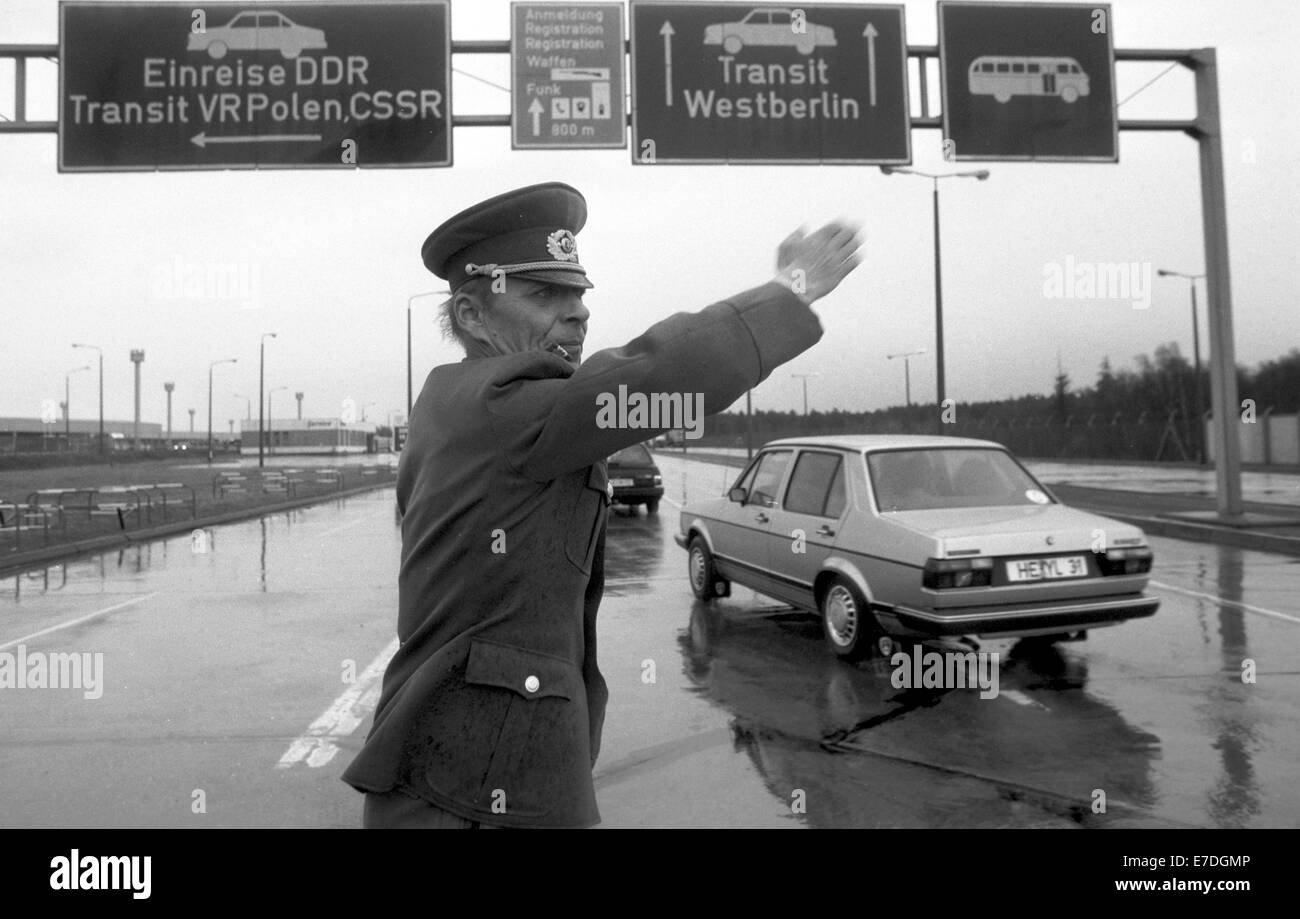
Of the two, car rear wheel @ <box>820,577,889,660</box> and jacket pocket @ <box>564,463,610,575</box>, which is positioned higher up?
jacket pocket @ <box>564,463,610,575</box>

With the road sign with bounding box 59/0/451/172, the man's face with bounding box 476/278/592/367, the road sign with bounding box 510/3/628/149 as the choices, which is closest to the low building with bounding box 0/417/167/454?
the road sign with bounding box 59/0/451/172

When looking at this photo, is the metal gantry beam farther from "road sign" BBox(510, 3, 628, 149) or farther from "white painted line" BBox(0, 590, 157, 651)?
"white painted line" BBox(0, 590, 157, 651)

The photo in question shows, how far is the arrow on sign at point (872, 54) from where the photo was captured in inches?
455

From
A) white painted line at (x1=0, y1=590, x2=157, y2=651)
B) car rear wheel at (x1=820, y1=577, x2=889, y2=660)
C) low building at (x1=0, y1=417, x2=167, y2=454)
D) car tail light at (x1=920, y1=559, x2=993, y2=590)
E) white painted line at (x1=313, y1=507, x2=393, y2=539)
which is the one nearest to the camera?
car tail light at (x1=920, y1=559, x2=993, y2=590)

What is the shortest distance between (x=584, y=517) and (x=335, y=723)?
4.44 metres

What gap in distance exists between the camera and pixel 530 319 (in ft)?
5.84

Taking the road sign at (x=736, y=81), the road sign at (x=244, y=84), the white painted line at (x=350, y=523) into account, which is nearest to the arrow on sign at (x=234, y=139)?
the road sign at (x=244, y=84)

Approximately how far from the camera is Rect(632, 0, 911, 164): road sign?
36.9ft

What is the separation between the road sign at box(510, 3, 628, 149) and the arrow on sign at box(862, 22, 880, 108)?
2.87 meters

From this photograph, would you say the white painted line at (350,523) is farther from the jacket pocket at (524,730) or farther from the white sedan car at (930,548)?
the jacket pocket at (524,730)

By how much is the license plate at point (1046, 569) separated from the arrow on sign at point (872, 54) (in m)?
6.94

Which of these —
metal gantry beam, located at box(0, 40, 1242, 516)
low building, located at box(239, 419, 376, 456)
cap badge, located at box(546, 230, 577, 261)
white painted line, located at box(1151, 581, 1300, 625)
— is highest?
low building, located at box(239, 419, 376, 456)
